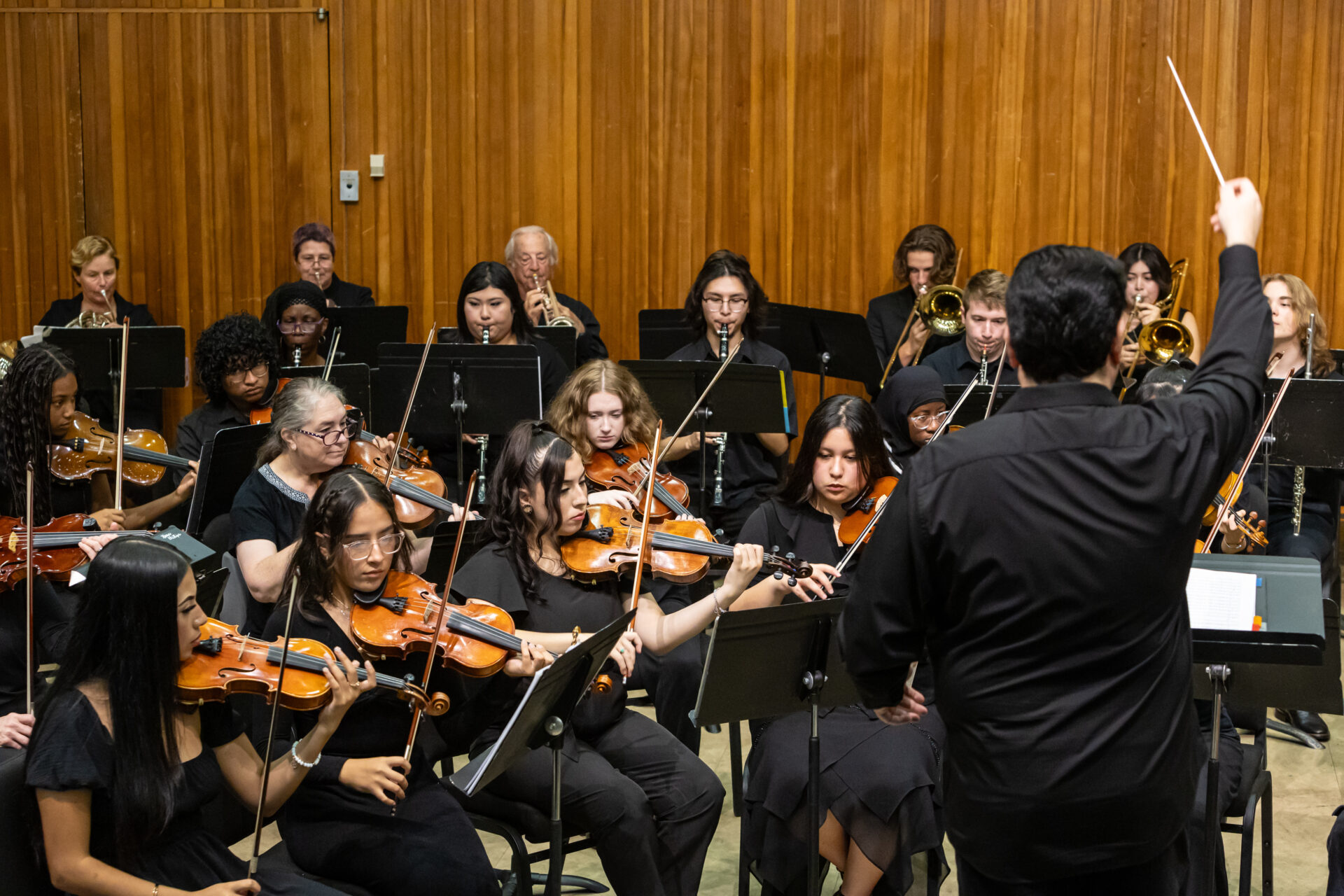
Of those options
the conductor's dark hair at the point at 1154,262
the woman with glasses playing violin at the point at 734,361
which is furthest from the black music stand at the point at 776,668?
the conductor's dark hair at the point at 1154,262

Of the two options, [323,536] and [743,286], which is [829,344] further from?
[323,536]

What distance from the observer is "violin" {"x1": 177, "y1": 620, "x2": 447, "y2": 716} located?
226 centimetres

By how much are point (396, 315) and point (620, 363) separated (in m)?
1.41

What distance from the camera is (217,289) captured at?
267 inches

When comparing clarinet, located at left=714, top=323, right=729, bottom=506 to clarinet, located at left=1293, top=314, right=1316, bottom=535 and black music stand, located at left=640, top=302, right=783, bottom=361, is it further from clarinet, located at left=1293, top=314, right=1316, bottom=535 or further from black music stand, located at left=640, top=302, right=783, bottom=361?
clarinet, located at left=1293, top=314, right=1316, bottom=535

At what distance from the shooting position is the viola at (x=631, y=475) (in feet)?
12.8

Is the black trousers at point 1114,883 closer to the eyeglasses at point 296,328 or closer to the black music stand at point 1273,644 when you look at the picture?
the black music stand at point 1273,644

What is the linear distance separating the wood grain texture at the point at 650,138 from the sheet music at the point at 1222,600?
4217 millimetres

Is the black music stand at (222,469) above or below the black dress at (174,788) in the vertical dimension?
above

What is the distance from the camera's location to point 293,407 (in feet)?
11.5

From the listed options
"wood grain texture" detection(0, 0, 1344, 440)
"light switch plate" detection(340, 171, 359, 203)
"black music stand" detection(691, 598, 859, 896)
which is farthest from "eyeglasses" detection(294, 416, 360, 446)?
"light switch plate" detection(340, 171, 359, 203)

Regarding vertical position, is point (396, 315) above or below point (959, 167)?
below

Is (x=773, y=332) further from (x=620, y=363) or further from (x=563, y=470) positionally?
(x=563, y=470)

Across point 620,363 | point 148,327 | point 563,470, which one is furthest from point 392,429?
point 563,470
